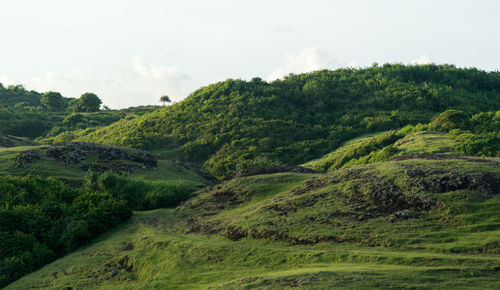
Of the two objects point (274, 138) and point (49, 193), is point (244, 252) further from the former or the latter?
point (274, 138)

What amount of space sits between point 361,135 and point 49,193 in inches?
1418

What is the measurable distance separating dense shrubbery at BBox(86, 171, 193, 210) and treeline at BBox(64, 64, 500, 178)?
51.5ft

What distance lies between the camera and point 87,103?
8625 centimetres

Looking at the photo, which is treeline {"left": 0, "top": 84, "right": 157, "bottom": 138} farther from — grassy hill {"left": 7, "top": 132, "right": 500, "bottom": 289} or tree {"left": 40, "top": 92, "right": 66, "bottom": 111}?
grassy hill {"left": 7, "top": 132, "right": 500, "bottom": 289}

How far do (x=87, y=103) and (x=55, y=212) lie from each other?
2959 inches

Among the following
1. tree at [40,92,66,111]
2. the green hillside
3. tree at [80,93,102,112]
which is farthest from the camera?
tree at [40,92,66,111]

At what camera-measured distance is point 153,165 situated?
88.7ft

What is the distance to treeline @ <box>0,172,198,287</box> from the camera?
14289 millimetres

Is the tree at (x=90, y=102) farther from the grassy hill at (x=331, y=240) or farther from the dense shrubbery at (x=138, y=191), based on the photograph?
the grassy hill at (x=331, y=240)

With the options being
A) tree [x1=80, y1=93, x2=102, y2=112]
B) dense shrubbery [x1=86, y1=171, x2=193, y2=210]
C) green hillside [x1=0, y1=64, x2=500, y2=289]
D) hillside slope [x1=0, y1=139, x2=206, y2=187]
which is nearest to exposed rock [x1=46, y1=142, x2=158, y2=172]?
hillside slope [x1=0, y1=139, x2=206, y2=187]

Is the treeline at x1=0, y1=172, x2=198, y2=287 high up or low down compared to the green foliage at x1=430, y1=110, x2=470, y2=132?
down

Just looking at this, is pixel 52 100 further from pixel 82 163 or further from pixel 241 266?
pixel 241 266

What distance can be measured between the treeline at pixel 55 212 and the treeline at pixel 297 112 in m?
16.6

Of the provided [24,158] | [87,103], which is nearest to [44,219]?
[24,158]
